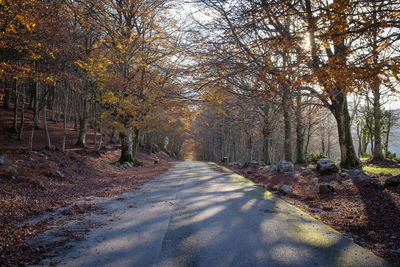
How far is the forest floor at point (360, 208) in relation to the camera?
4410 millimetres

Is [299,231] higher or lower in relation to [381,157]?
lower

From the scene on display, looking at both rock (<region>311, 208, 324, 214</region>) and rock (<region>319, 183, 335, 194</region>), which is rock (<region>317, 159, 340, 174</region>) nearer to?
rock (<region>319, 183, 335, 194</region>)

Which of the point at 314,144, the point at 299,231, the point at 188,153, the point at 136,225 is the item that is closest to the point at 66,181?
the point at 136,225

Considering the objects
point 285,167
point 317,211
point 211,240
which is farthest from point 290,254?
point 285,167

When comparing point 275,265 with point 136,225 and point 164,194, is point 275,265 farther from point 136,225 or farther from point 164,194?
point 164,194

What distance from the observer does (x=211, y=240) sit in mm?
3984

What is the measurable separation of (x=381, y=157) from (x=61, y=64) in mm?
21589

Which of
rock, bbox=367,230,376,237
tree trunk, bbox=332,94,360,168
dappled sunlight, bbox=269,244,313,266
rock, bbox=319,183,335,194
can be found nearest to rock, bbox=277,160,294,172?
tree trunk, bbox=332,94,360,168

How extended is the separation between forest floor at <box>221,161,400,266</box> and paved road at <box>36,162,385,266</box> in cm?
54

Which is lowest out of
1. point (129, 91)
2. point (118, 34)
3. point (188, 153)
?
point (188, 153)

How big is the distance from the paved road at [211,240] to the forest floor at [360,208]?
537 mm

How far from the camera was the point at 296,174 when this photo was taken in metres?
11.9

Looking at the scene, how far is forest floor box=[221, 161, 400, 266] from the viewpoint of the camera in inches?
174

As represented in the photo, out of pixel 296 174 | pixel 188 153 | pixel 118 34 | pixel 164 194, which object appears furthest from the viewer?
pixel 188 153
